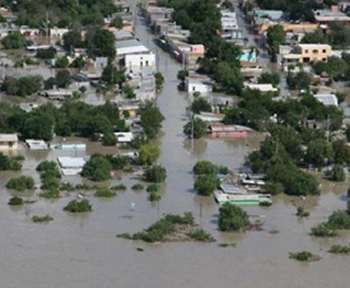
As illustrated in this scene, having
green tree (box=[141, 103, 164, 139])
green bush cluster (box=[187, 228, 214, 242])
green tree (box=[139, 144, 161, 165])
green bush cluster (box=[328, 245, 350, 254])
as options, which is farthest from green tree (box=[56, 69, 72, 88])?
green bush cluster (box=[328, 245, 350, 254])

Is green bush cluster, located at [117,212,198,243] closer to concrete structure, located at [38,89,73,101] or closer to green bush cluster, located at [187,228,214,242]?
green bush cluster, located at [187,228,214,242]

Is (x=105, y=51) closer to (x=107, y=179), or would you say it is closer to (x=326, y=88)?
(x=326, y=88)

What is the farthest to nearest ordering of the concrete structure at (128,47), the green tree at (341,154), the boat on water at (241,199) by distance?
the concrete structure at (128,47), the green tree at (341,154), the boat on water at (241,199)

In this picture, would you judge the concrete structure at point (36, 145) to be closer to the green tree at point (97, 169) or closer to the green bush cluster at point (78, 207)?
the green tree at point (97, 169)

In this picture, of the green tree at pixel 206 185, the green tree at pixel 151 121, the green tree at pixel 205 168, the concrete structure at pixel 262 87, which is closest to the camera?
the green tree at pixel 206 185

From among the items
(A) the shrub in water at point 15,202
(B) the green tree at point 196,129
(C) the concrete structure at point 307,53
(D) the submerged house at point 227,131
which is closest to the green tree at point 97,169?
(A) the shrub in water at point 15,202

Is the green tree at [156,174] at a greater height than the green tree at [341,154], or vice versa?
the green tree at [341,154]

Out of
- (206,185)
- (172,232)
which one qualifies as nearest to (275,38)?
(206,185)

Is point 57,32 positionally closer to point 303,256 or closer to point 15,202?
point 15,202
